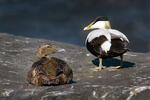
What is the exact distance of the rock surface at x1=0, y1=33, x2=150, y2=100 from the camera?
9539 millimetres

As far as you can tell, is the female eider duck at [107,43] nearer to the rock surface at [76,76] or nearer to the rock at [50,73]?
the rock surface at [76,76]

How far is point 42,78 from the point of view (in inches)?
413

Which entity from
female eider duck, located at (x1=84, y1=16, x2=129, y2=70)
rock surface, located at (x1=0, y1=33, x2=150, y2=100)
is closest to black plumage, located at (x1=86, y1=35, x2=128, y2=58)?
female eider duck, located at (x1=84, y1=16, x2=129, y2=70)

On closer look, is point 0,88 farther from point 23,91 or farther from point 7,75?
point 7,75

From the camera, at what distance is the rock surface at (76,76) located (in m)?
9.54

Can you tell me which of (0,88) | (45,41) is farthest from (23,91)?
(45,41)

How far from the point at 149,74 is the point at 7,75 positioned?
10.3 feet

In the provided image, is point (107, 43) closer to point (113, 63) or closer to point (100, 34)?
point (100, 34)

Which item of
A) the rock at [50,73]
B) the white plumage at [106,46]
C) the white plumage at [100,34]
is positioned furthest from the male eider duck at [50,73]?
the white plumage at [100,34]

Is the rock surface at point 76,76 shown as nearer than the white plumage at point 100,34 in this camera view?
Yes

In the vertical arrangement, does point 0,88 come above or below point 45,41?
below

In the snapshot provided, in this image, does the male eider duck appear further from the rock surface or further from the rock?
the rock surface

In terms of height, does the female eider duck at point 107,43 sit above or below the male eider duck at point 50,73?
above

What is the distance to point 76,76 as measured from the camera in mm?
11828
